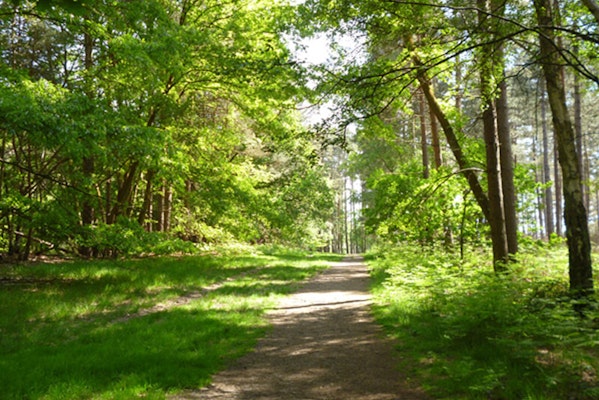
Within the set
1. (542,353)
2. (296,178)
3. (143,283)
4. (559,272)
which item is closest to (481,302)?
(542,353)

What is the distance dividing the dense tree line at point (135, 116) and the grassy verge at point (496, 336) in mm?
3316

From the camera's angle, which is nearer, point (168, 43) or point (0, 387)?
point (0, 387)

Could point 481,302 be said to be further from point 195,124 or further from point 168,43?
point 195,124

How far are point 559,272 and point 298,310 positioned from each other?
216 inches

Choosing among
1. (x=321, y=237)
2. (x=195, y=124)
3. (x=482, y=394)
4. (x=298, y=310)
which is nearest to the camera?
(x=482, y=394)

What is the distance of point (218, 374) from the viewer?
17.0 feet

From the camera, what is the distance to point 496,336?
5363mm

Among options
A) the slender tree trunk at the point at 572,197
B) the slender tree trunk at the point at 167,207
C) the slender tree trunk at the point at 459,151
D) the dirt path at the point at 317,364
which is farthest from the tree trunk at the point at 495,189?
the slender tree trunk at the point at 167,207

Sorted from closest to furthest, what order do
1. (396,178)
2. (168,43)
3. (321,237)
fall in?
(168,43) < (396,178) < (321,237)

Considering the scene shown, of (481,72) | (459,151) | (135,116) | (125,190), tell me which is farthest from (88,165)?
(481,72)

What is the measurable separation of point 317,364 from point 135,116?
877 cm

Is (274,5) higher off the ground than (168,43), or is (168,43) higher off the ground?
(274,5)

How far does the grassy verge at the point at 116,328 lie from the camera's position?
4.61 metres

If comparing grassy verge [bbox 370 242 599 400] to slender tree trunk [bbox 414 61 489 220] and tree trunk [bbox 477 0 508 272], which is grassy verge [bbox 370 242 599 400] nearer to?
tree trunk [bbox 477 0 508 272]
